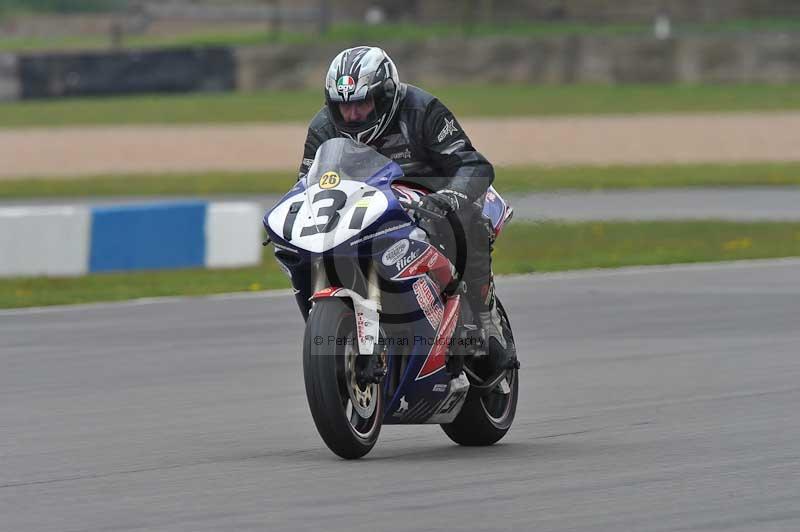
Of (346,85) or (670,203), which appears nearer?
(346,85)

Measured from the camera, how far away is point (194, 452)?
6.57 m

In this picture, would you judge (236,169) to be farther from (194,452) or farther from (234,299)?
(194,452)

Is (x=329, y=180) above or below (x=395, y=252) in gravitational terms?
above

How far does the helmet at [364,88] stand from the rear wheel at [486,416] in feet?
3.72

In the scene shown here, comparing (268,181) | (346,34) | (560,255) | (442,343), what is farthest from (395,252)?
(346,34)

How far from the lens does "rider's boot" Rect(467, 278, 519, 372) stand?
6789 mm

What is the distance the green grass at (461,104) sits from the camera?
33.5 meters

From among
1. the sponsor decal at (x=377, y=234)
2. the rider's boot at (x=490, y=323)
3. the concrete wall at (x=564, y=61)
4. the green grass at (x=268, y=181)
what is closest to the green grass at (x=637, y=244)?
the green grass at (x=268, y=181)

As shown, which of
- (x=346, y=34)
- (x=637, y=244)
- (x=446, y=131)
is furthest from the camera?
(x=346, y=34)

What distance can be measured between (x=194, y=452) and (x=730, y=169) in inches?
735

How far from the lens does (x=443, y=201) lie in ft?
20.6

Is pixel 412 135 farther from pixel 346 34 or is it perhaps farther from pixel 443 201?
pixel 346 34

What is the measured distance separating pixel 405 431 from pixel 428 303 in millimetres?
1113

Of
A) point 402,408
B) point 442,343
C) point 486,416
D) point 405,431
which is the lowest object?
point 405,431
